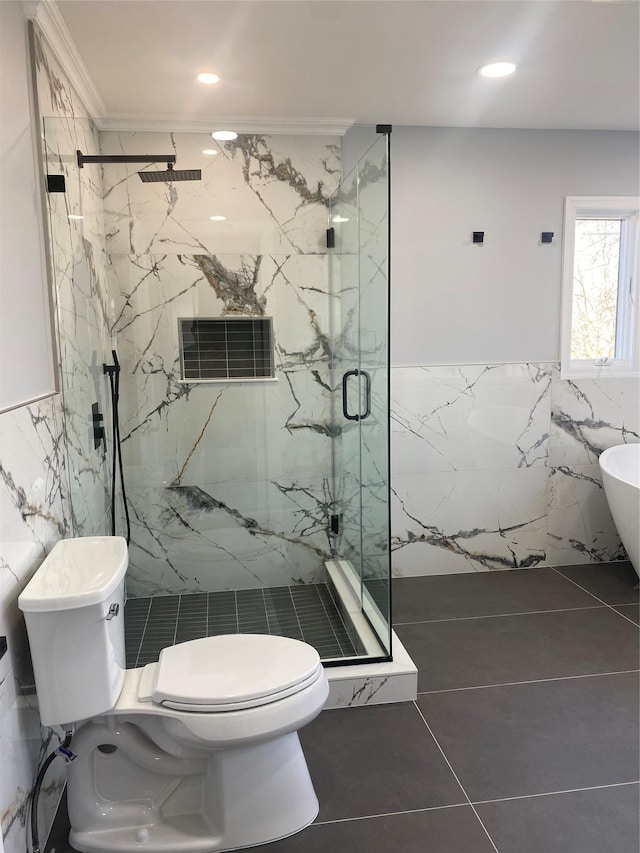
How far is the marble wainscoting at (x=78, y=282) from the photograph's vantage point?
2357 millimetres

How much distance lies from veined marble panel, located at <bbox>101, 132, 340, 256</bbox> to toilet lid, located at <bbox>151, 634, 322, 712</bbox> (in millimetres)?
1751

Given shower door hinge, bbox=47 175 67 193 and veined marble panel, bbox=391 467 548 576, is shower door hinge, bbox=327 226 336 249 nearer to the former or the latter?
shower door hinge, bbox=47 175 67 193

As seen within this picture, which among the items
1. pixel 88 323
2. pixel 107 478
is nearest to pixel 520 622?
pixel 107 478

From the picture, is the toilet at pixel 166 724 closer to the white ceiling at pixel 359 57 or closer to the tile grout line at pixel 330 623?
the tile grout line at pixel 330 623

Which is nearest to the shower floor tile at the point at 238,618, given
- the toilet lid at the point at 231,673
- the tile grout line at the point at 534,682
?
the tile grout line at the point at 534,682

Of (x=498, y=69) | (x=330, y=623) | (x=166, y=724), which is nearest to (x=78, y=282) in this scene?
Answer: (x=166, y=724)

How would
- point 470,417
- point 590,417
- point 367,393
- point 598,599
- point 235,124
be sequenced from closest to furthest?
1. point 367,393
2. point 235,124
3. point 598,599
4. point 470,417
5. point 590,417

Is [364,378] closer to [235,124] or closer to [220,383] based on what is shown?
[220,383]

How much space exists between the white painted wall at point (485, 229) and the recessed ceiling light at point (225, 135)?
0.93 meters

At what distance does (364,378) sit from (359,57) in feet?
4.16

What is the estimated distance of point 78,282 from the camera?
261 cm

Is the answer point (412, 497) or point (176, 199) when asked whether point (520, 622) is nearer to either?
point (412, 497)

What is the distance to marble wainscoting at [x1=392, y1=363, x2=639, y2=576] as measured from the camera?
3814 mm

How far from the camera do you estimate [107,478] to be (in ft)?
9.66
